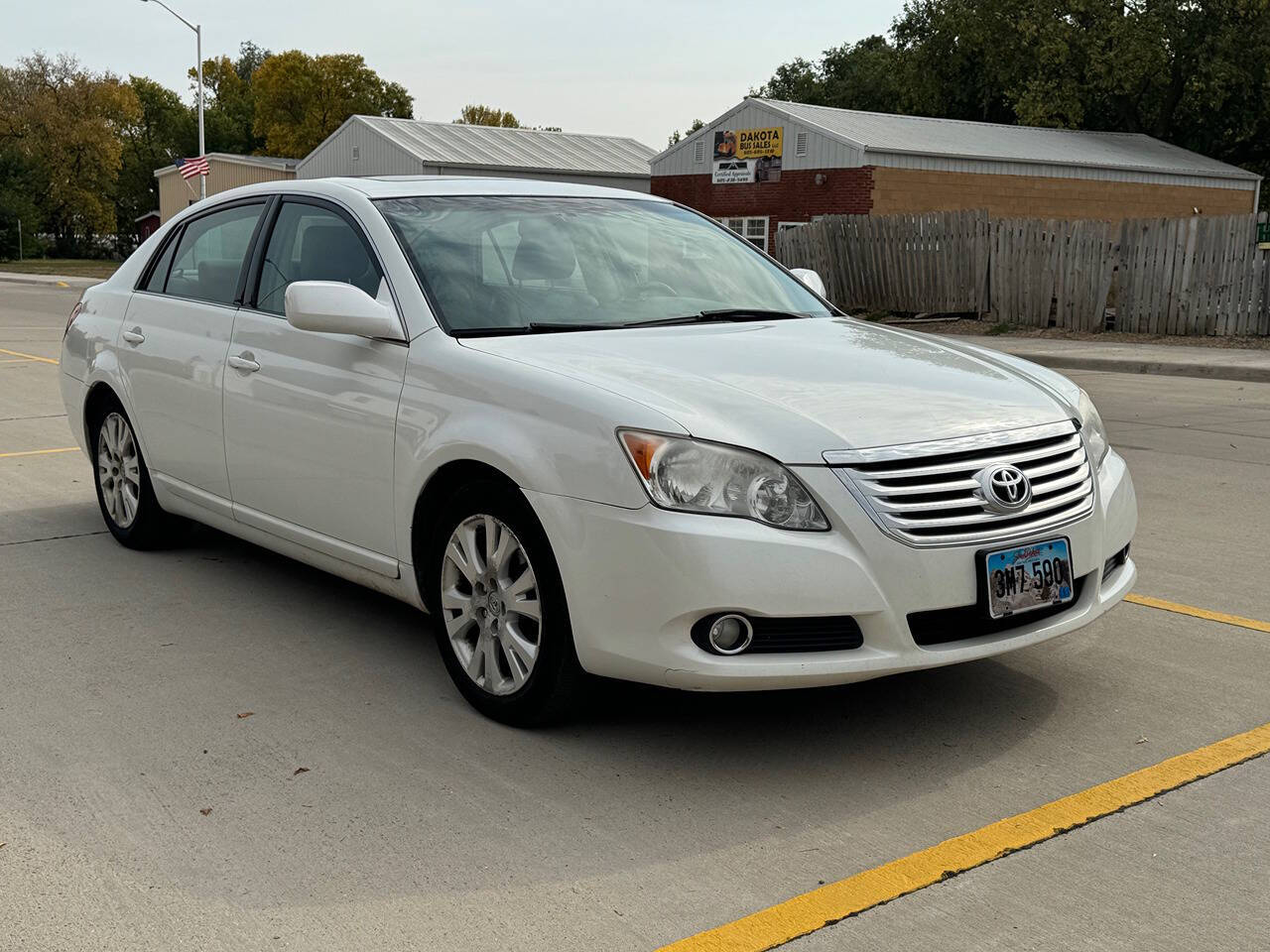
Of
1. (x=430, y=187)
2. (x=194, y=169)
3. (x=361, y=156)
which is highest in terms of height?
(x=361, y=156)

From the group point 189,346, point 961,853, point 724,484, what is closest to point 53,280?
point 189,346

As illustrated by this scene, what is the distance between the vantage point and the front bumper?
357 centimetres

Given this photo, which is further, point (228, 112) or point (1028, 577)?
point (228, 112)

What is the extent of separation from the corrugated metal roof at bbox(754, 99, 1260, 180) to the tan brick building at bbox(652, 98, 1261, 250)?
5 cm

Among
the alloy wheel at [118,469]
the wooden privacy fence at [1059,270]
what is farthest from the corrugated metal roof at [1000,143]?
the alloy wheel at [118,469]

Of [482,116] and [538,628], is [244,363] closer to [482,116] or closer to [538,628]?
[538,628]

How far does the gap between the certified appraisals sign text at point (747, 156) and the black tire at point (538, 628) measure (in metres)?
33.7

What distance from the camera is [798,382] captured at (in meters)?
4.09

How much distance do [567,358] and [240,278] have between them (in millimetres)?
2015

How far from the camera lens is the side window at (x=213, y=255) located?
5.66m

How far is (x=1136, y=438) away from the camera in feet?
35.3

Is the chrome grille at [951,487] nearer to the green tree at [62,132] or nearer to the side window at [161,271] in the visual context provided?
the side window at [161,271]

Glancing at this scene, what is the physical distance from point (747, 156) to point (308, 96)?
60.8 metres

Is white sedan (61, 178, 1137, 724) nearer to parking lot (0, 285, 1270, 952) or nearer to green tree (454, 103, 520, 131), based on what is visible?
parking lot (0, 285, 1270, 952)
